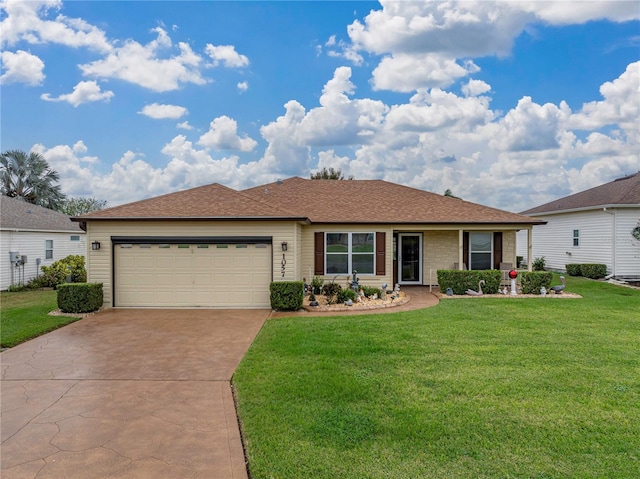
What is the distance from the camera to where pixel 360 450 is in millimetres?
3686

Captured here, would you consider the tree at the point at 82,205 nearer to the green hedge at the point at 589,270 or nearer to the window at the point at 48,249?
the window at the point at 48,249

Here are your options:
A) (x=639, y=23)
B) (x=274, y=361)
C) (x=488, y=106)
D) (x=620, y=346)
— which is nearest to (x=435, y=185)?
(x=488, y=106)

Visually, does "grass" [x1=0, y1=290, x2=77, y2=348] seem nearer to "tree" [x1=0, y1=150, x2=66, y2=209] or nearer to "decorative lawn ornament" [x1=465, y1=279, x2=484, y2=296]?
"decorative lawn ornament" [x1=465, y1=279, x2=484, y2=296]

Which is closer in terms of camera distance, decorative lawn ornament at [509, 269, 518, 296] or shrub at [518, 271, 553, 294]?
decorative lawn ornament at [509, 269, 518, 296]

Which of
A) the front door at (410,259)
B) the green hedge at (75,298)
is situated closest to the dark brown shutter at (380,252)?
the front door at (410,259)

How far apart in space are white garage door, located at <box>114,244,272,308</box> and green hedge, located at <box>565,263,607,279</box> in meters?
15.4

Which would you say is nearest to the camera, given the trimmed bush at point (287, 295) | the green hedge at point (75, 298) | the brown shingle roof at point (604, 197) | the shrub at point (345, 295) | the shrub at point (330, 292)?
the green hedge at point (75, 298)

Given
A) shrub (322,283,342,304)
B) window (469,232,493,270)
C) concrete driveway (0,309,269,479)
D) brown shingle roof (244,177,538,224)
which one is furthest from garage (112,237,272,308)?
window (469,232,493,270)

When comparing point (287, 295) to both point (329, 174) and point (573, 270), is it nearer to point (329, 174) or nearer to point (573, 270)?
point (573, 270)

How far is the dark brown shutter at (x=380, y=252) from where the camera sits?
13.7 m

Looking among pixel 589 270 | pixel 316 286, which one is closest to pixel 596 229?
pixel 589 270

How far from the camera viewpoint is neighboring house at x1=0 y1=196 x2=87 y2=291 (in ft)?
53.4

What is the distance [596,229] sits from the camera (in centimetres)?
1828

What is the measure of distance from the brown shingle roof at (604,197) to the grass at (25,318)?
2107 centimetres
